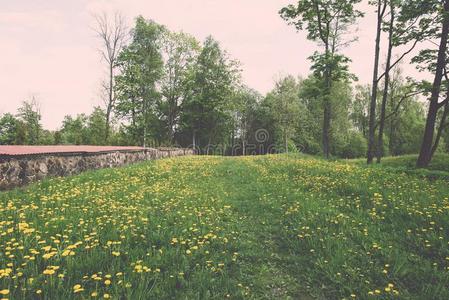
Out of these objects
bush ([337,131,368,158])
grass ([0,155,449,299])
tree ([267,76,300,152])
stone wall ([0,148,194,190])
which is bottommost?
grass ([0,155,449,299])

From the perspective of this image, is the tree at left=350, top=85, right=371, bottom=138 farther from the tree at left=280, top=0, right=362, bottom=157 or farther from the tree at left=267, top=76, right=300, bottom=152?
the tree at left=280, top=0, right=362, bottom=157

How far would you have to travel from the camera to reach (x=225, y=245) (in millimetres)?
4961

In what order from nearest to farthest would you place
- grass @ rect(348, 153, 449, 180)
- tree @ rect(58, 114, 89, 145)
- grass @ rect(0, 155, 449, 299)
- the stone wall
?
grass @ rect(0, 155, 449, 299) → the stone wall → grass @ rect(348, 153, 449, 180) → tree @ rect(58, 114, 89, 145)

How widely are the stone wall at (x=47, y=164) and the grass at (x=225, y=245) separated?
0.93 meters

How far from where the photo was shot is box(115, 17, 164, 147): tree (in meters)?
35.7

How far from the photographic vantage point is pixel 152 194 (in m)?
8.38

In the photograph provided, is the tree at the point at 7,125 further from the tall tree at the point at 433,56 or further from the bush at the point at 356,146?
the bush at the point at 356,146

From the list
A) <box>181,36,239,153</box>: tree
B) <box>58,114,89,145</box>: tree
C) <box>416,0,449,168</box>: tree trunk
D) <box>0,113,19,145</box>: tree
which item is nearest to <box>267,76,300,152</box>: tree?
<box>181,36,239,153</box>: tree

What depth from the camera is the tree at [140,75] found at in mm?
35719

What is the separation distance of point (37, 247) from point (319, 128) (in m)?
58.0

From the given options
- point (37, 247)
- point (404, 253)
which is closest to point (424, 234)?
point (404, 253)

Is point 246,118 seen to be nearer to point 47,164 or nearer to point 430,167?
point 430,167

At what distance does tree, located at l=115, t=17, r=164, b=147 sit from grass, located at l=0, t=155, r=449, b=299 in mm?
29591

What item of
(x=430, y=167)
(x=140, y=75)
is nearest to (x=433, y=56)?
(x=430, y=167)
